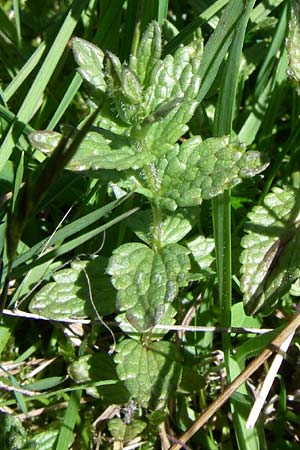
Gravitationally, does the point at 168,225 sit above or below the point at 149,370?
above

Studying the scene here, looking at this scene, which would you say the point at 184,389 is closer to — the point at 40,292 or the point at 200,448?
the point at 200,448

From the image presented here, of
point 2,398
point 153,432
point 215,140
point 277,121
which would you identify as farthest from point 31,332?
point 277,121

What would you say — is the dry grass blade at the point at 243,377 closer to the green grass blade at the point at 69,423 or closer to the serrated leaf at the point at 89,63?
the green grass blade at the point at 69,423

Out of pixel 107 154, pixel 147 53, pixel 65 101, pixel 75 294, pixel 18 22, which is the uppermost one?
pixel 18 22

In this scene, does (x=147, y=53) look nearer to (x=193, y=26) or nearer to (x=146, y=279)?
(x=193, y=26)

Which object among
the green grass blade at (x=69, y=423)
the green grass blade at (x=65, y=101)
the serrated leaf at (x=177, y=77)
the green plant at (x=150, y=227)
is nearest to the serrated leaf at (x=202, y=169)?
the green plant at (x=150, y=227)

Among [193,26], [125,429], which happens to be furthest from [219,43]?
[125,429]

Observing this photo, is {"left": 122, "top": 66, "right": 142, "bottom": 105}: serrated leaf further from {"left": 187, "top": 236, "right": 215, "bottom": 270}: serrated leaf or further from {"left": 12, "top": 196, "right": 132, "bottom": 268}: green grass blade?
{"left": 187, "top": 236, "right": 215, "bottom": 270}: serrated leaf

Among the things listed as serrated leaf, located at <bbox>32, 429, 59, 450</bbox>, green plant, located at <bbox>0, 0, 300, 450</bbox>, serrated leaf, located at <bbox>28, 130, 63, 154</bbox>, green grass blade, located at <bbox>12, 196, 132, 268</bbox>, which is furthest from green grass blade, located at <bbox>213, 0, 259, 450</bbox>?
Answer: serrated leaf, located at <bbox>32, 429, 59, 450</bbox>
